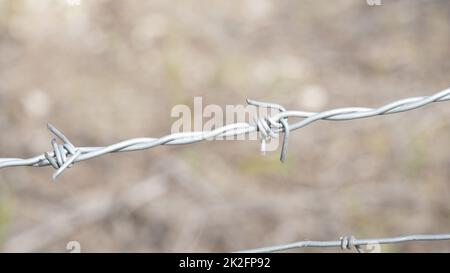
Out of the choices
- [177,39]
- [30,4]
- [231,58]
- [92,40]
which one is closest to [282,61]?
[231,58]

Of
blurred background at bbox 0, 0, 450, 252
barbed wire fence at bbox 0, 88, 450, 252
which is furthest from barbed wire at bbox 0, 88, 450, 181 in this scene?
blurred background at bbox 0, 0, 450, 252

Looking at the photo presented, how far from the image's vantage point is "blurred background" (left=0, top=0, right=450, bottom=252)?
10.3 ft

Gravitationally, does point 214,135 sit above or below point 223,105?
below

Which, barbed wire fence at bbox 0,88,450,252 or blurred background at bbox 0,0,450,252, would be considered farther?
blurred background at bbox 0,0,450,252

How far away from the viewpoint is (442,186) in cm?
326

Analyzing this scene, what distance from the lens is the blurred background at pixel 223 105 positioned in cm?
315

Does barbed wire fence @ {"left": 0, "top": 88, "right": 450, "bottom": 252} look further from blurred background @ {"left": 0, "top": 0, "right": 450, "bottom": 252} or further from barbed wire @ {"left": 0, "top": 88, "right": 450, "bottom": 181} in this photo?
blurred background @ {"left": 0, "top": 0, "right": 450, "bottom": 252}

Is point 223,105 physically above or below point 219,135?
above

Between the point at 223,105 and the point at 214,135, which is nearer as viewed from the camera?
the point at 214,135

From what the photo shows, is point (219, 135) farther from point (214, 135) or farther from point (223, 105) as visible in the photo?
point (223, 105)

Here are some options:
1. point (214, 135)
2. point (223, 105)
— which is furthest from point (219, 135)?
point (223, 105)

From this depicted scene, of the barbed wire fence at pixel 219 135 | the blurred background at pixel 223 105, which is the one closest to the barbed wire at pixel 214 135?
the barbed wire fence at pixel 219 135

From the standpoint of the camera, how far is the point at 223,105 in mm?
3613

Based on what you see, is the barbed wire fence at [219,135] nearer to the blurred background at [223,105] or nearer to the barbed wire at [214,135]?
the barbed wire at [214,135]
